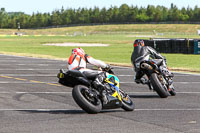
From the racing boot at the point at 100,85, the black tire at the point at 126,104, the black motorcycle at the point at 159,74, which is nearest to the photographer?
the racing boot at the point at 100,85

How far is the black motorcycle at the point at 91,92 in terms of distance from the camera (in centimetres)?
997

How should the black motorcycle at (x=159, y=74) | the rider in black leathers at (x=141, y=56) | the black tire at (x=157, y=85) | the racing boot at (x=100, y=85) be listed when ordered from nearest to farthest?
the racing boot at (x=100, y=85), the black tire at (x=157, y=85), the black motorcycle at (x=159, y=74), the rider in black leathers at (x=141, y=56)

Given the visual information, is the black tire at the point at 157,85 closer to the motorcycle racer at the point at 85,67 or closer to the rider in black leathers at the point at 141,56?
the rider in black leathers at the point at 141,56

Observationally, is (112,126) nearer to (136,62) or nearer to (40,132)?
(40,132)

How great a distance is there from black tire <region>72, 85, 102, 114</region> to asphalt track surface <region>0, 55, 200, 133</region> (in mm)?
180

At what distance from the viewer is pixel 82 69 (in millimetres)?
10477

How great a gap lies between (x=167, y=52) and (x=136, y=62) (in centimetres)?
2277

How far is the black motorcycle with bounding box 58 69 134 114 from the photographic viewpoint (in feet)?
32.7

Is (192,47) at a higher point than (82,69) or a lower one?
lower

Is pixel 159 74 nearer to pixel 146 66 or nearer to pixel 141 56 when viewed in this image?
pixel 146 66

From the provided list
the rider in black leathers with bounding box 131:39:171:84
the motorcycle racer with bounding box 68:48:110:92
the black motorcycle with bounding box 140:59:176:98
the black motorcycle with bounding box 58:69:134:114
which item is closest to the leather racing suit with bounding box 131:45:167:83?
the rider in black leathers with bounding box 131:39:171:84

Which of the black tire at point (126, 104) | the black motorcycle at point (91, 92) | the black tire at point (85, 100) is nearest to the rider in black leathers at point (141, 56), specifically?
the black tire at point (126, 104)

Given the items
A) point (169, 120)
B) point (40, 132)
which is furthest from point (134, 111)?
point (40, 132)

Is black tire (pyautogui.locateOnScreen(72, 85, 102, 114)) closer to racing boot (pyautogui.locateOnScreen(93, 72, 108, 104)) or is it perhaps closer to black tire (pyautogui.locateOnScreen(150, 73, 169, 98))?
racing boot (pyautogui.locateOnScreen(93, 72, 108, 104))
